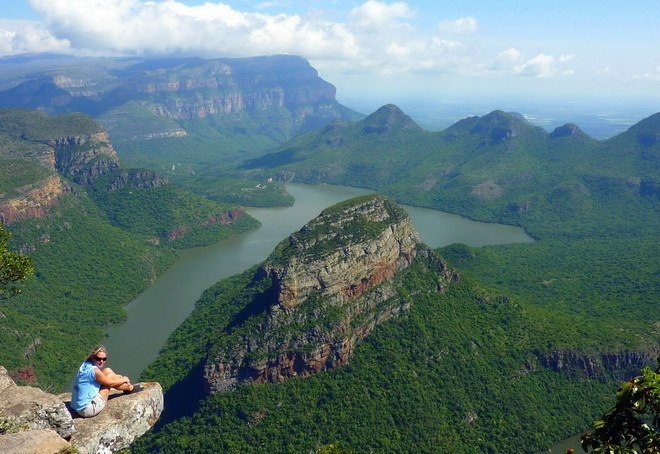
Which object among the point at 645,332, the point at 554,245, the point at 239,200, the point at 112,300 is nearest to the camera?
the point at 645,332

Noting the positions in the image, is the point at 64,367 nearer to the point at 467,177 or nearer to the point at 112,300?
the point at 112,300

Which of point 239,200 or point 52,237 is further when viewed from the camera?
point 239,200

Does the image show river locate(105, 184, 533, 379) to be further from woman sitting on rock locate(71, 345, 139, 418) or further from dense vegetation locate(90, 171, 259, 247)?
woman sitting on rock locate(71, 345, 139, 418)

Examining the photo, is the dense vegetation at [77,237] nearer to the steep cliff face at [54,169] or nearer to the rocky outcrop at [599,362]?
the steep cliff face at [54,169]

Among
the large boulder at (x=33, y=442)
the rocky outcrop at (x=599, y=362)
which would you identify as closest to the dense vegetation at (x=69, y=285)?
the large boulder at (x=33, y=442)

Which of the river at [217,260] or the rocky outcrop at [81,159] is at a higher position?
the rocky outcrop at [81,159]

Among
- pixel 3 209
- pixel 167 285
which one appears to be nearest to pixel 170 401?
pixel 167 285
